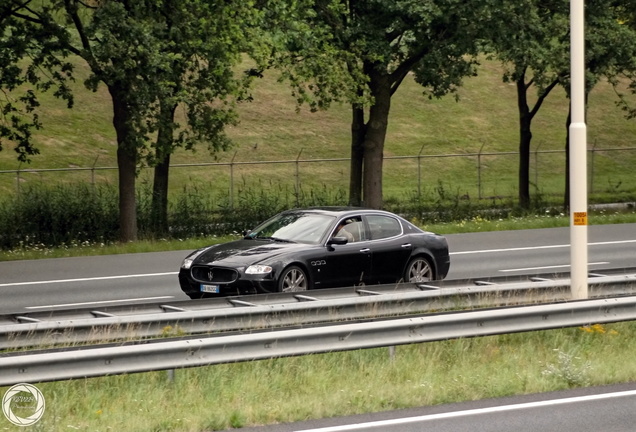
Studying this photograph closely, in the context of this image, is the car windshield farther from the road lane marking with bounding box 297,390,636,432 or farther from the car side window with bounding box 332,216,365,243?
the road lane marking with bounding box 297,390,636,432

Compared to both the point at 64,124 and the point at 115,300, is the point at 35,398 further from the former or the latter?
the point at 64,124

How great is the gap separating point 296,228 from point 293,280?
1.41 metres

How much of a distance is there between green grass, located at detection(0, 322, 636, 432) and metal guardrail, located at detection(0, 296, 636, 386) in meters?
0.38

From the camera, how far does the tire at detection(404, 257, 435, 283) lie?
671 inches

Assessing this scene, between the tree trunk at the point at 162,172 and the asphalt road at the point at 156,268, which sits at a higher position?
the tree trunk at the point at 162,172

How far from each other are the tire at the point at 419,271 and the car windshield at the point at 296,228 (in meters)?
1.51

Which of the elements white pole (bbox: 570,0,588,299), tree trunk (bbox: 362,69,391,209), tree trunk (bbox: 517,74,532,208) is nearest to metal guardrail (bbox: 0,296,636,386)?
white pole (bbox: 570,0,588,299)

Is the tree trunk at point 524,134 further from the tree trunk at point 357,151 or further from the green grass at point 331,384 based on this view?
the green grass at point 331,384

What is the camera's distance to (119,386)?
9883 mm

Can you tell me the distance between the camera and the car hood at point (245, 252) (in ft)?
50.1

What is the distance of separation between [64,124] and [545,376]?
48.6 m

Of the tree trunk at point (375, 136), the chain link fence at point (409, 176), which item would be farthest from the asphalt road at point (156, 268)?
the chain link fence at point (409, 176)

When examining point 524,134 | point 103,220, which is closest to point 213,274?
point 103,220

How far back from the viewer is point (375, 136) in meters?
31.8
